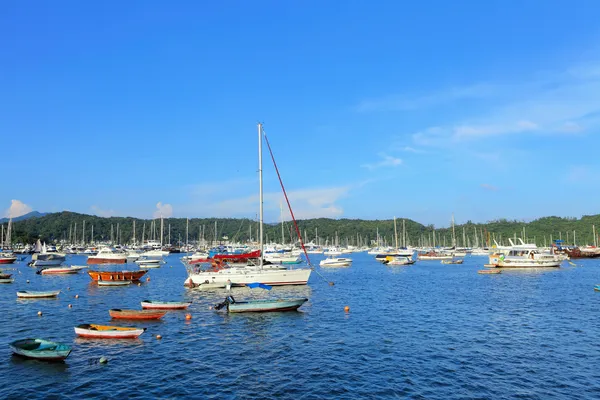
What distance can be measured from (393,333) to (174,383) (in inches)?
672

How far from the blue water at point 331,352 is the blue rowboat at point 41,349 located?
0.49 meters

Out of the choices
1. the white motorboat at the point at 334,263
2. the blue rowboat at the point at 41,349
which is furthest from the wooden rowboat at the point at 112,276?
the white motorboat at the point at 334,263

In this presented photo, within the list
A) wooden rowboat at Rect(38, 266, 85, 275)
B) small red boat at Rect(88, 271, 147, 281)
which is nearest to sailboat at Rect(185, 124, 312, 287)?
small red boat at Rect(88, 271, 147, 281)

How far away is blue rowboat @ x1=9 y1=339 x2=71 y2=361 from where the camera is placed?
24484mm

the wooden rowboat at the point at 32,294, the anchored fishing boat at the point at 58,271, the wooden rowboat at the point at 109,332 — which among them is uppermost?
the anchored fishing boat at the point at 58,271

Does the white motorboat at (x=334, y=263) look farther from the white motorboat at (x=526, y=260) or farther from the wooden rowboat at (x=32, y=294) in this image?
the wooden rowboat at (x=32, y=294)

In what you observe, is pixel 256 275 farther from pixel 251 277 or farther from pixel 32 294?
pixel 32 294

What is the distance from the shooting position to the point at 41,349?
25156 mm

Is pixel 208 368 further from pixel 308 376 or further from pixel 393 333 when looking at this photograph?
pixel 393 333

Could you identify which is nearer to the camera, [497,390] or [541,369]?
[497,390]

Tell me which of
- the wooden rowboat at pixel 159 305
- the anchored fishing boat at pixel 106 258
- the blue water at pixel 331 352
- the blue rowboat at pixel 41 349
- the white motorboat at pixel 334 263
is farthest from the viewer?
the white motorboat at pixel 334 263

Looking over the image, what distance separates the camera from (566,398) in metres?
19.4

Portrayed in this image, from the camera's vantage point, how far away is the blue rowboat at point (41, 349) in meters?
24.5

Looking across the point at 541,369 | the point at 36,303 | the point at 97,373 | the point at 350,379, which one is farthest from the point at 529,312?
the point at 36,303
